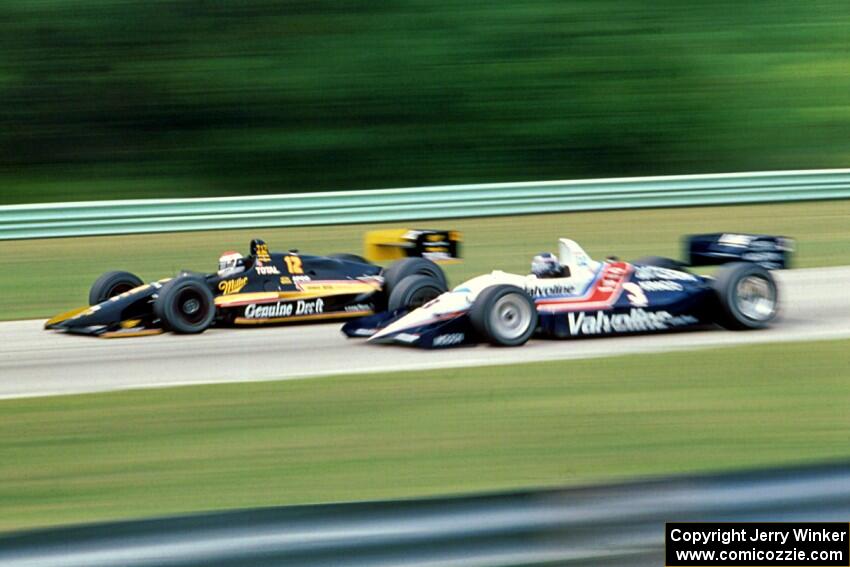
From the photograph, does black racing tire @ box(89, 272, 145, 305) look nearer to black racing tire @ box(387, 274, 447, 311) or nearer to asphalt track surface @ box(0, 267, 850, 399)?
asphalt track surface @ box(0, 267, 850, 399)

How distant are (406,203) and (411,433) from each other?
A: 1064cm

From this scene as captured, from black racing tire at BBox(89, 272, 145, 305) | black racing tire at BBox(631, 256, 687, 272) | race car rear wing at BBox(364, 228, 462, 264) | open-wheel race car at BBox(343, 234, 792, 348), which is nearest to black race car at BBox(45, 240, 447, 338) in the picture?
black racing tire at BBox(89, 272, 145, 305)

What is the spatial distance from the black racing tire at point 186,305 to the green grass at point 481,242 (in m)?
2.88

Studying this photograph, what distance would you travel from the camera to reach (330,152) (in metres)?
24.4

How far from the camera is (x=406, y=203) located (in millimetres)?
17938

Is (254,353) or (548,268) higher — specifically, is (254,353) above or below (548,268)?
below

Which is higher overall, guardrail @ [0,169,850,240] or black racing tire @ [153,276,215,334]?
guardrail @ [0,169,850,240]

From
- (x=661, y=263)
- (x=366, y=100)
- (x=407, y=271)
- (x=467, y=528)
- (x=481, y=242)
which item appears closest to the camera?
(x=467, y=528)

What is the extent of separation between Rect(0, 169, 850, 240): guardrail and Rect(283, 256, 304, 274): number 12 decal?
5776 mm

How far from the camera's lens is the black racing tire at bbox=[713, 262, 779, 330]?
10.6 meters

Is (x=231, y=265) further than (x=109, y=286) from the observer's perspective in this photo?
No

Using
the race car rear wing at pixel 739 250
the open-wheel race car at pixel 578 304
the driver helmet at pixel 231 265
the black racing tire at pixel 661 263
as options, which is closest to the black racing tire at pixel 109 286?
the driver helmet at pixel 231 265

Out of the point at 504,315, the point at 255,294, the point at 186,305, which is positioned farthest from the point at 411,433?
the point at 255,294

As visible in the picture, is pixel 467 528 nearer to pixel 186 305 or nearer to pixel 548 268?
pixel 548 268
